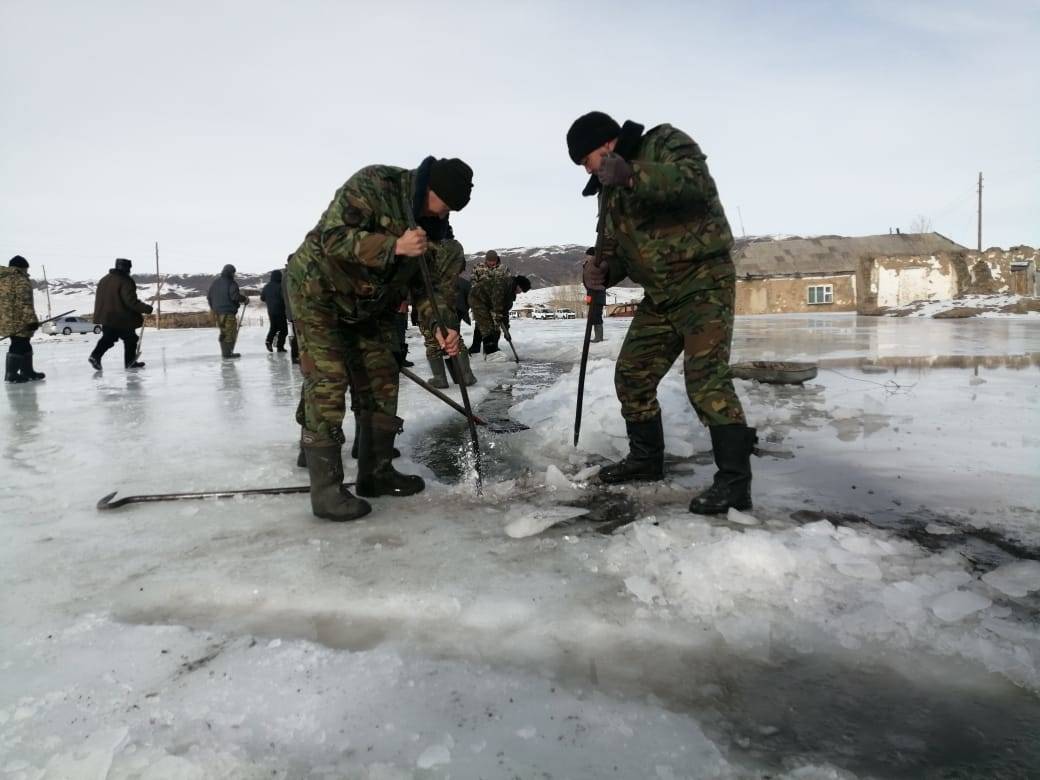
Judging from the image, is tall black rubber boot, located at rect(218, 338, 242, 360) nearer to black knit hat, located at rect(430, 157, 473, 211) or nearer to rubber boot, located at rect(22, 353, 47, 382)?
rubber boot, located at rect(22, 353, 47, 382)

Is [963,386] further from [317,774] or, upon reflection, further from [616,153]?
[317,774]

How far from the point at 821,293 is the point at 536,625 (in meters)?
39.3

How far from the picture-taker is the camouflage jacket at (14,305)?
8.31 metres

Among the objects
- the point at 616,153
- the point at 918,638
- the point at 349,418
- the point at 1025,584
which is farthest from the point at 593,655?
the point at 349,418

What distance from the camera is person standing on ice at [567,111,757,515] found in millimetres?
2545

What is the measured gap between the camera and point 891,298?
24312 mm

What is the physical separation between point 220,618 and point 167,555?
64cm

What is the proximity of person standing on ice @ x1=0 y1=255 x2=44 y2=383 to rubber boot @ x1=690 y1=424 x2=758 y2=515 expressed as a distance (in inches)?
358

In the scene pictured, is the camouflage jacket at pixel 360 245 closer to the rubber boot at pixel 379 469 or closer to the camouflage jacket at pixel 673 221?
the rubber boot at pixel 379 469

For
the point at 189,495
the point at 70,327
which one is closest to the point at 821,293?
the point at 189,495

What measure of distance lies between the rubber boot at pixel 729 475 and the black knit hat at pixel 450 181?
1403mm

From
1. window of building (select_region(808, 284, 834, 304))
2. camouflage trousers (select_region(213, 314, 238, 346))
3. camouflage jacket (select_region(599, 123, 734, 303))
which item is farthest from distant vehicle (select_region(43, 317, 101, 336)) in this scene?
camouflage jacket (select_region(599, 123, 734, 303))

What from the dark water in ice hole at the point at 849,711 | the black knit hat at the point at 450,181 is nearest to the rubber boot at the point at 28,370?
the black knit hat at the point at 450,181

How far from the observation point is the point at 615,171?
249cm
